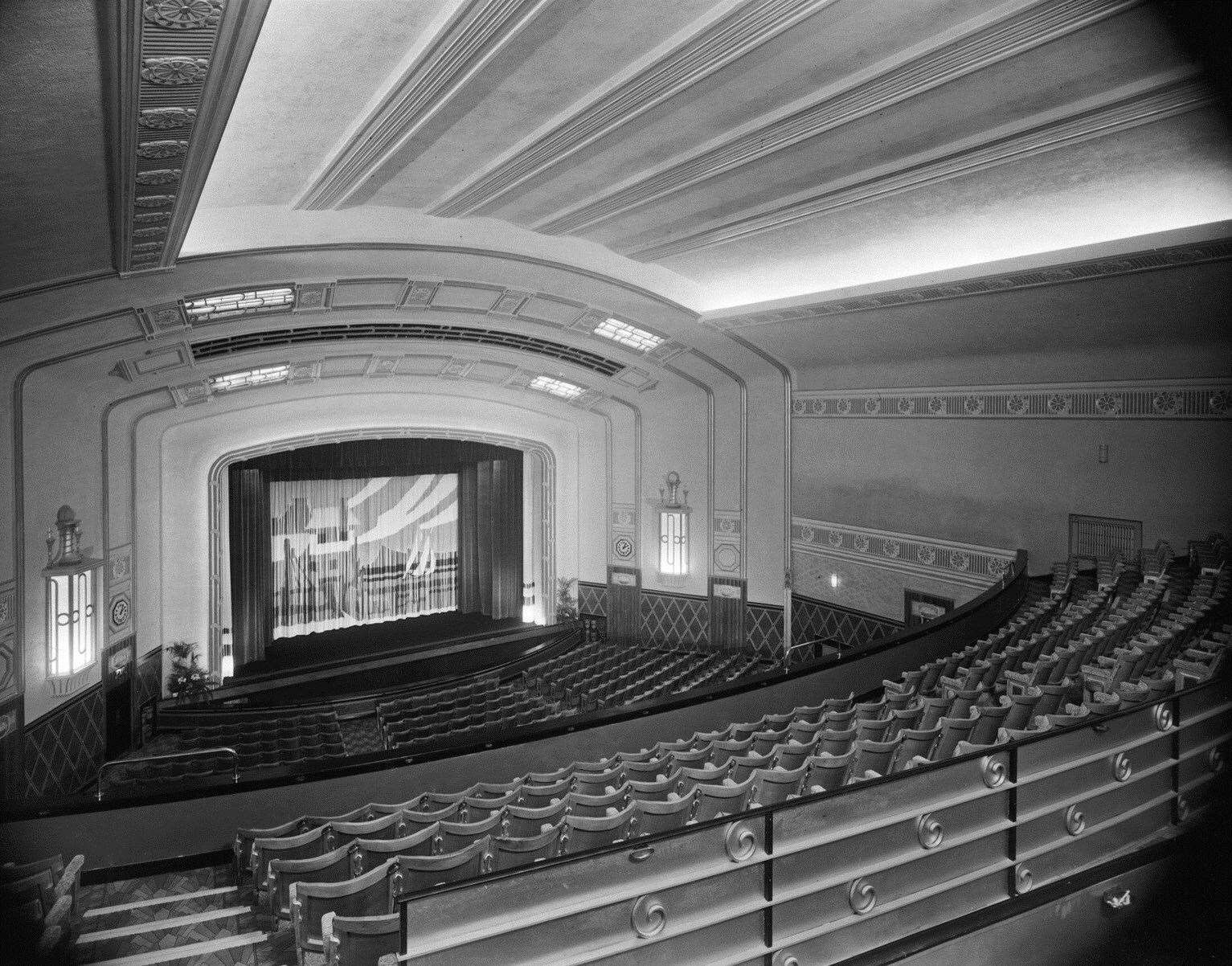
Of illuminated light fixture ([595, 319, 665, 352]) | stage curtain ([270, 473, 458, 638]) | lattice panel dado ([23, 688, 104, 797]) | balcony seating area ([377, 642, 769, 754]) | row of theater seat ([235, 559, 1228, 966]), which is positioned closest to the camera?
row of theater seat ([235, 559, 1228, 966])

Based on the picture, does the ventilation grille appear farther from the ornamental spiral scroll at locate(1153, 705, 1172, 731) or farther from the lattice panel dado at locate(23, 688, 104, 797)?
the ornamental spiral scroll at locate(1153, 705, 1172, 731)

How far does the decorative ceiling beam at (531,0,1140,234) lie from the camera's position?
490 centimetres

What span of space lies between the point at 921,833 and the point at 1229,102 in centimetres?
576

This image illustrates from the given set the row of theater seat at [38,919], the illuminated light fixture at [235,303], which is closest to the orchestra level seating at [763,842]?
the row of theater seat at [38,919]

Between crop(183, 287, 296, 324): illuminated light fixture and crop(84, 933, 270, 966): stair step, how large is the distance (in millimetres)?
6968

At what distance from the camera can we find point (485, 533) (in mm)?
18656

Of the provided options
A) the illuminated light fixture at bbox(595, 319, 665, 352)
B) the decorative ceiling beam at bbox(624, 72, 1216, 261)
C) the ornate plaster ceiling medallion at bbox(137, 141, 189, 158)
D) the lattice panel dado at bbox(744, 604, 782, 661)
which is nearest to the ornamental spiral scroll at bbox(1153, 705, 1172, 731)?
the decorative ceiling beam at bbox(624, 72, 1216, 261)

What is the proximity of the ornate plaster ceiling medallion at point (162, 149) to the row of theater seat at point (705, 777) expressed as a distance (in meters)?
3.94

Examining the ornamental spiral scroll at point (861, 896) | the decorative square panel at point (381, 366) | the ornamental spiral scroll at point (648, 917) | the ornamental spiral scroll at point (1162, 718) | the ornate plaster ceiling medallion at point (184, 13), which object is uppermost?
the decorative square panel at point (381, 366)

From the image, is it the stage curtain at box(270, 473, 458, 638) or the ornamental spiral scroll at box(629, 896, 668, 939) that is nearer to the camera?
the ornamental spiral scroll at box(629, 896, 668, 939)

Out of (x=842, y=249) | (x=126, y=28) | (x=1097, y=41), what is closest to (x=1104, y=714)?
(x=1097, y=41)

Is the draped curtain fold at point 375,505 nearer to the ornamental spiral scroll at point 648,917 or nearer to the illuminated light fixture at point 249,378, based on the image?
the illuminated light fixture at point 249,378

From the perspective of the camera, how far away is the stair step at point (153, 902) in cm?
449

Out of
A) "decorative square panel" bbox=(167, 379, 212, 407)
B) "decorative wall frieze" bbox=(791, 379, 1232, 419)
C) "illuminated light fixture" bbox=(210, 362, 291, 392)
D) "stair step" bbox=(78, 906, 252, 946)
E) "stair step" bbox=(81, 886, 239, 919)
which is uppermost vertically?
"illuminated light fixture" bbox=(210, 362, 291, 392)
